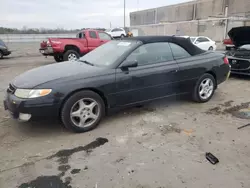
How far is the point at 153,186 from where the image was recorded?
7.79ft

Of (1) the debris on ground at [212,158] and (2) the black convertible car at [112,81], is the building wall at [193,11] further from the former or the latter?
(1) the debris on ground at [212,158]

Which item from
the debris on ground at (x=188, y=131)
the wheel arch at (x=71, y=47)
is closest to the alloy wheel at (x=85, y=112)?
the debris on ground at (x=188, y=131)

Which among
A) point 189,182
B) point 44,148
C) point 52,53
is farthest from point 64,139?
point 52,53

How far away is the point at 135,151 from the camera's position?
3045mm

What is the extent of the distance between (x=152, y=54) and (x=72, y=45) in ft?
25.4

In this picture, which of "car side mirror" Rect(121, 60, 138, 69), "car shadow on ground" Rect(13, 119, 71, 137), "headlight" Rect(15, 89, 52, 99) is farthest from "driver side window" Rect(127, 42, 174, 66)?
"car shadow on ground" Rect(13, 119, 71, 137)

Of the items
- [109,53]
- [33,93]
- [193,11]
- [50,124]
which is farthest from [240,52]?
[193,11]

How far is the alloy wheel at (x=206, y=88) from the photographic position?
4.88 metres

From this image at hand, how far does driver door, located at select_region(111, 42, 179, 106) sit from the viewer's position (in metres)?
3.83

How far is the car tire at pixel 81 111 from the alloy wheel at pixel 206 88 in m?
2.34

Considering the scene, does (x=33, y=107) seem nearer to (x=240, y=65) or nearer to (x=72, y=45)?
(x=240, y=65)

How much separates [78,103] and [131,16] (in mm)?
67205

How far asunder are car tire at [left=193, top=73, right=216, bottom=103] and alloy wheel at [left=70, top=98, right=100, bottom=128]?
226 cm

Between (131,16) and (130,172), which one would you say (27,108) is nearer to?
(130,172)
